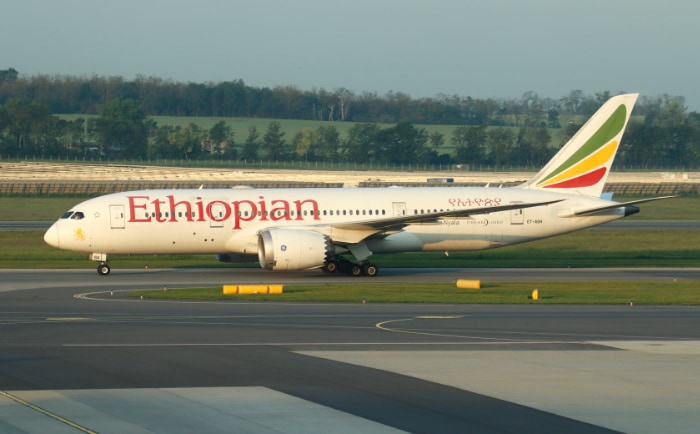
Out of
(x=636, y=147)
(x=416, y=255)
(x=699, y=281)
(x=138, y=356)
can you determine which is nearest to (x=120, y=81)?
(x=636, y=147)

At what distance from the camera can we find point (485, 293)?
34.8 m

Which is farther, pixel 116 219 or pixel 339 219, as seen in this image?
pixel 339 219

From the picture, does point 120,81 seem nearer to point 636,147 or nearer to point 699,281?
point 636,147

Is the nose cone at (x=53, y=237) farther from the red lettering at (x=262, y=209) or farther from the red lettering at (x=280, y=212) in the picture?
the red lettering at (x=280, y=212)

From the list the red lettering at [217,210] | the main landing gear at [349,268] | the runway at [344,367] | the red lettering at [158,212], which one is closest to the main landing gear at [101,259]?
the red lettering at [158,212]

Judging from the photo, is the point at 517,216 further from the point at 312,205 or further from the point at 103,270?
the point at 103,270

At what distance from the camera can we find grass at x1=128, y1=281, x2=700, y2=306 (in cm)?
3297

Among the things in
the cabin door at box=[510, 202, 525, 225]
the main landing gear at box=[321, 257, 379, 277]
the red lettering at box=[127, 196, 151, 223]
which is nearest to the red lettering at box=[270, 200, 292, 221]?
the main landing gear at box=[321, 257, 379, 277]

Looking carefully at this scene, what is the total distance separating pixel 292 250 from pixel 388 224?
4.30 meters

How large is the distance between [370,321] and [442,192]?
18.3 metres

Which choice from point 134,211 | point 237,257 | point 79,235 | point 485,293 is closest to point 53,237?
point 79,235

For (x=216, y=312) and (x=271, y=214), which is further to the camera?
(x=271, y=214)

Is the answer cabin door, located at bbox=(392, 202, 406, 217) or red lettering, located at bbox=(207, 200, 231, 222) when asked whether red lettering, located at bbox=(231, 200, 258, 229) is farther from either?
cabin door, located at bbox=(392, 202, 406, 217)

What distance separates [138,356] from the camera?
2152cm
